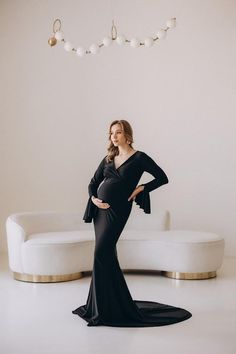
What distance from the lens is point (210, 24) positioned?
7387 millimetres

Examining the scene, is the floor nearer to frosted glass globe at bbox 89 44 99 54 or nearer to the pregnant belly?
the pregnant belly

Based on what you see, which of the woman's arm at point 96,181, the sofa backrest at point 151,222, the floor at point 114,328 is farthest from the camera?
the sofa backrest at point 151,222

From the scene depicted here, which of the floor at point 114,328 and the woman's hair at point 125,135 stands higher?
the woman's hair at point 125,135

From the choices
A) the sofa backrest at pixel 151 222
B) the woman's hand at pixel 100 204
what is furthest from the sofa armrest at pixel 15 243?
the woman's hand at pixel 100 204

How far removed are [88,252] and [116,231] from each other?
1736 mm

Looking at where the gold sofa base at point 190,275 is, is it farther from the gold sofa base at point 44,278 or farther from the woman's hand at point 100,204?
the woman's hand at point 100,204

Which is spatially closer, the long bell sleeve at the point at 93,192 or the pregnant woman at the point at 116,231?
the pregnant woman at the point at 116,231

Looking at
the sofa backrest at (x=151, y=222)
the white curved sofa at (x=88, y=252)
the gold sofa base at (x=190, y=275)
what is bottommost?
the gold sofa base at (x=190, y=275)

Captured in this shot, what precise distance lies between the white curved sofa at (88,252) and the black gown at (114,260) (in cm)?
140

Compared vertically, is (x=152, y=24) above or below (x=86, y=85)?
above

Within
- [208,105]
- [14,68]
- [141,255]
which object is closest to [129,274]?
[141,255]

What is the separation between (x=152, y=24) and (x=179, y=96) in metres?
0.93

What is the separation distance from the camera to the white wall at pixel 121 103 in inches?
293

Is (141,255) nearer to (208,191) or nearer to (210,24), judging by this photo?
(208,191)
